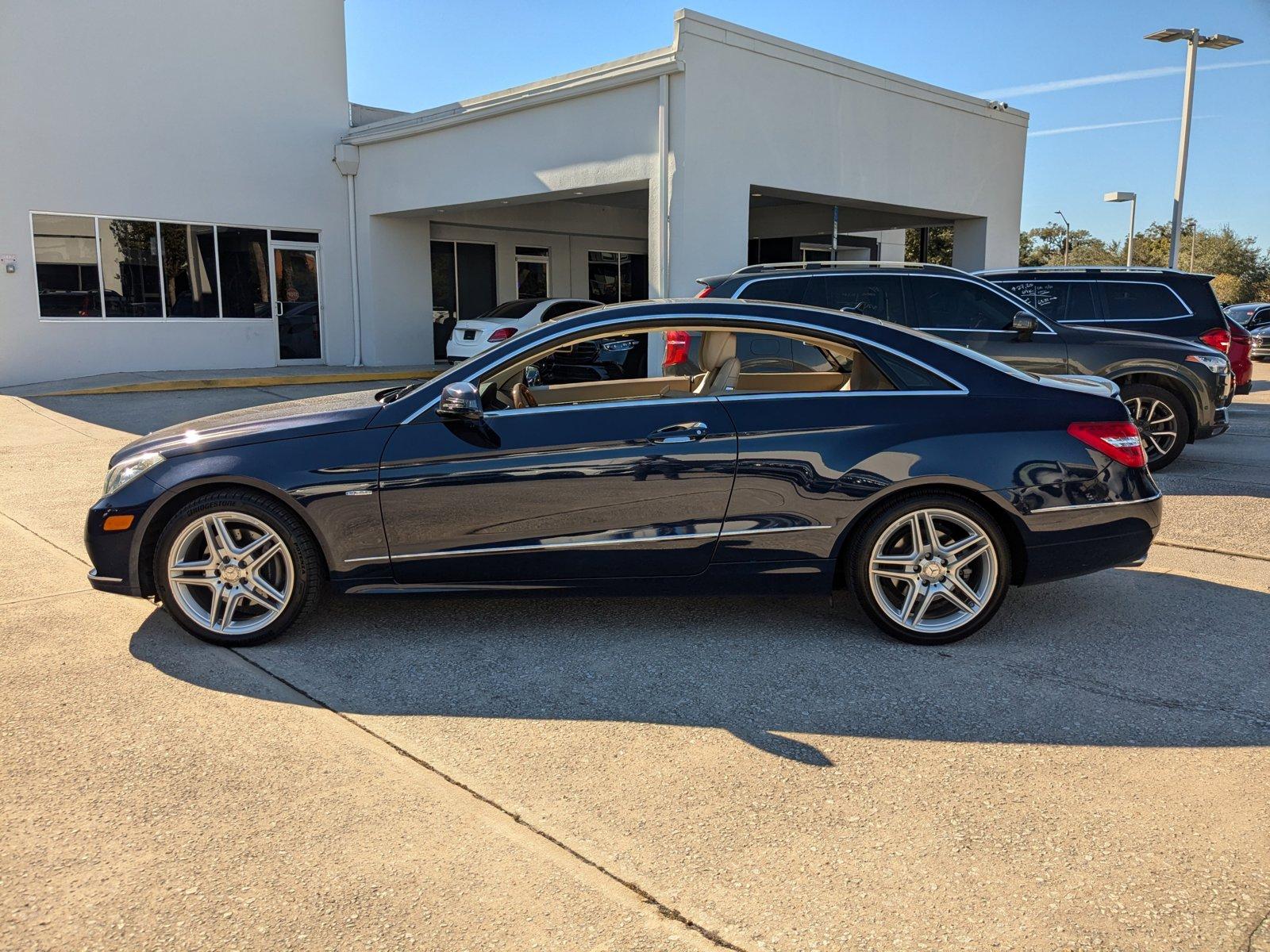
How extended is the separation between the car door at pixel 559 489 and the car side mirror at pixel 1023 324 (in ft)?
18.1

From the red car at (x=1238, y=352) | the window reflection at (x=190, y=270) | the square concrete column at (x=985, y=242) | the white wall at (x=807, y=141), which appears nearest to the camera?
the red car at (x=1238, y=352)

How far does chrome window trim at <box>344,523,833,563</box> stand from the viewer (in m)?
4.45

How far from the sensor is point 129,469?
459cm

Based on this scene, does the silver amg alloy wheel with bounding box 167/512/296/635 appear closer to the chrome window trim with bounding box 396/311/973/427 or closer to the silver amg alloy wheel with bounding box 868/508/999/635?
the chrome window trim with bounding box 396/311/973/427

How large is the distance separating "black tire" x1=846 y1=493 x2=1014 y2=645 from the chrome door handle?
34.3 inches

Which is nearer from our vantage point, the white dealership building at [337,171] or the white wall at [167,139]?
the white dealership building at [337,171]

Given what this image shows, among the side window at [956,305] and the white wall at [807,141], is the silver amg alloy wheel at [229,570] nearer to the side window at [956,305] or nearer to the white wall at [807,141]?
the side window at [956,305]

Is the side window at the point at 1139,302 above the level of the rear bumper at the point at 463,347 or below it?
above

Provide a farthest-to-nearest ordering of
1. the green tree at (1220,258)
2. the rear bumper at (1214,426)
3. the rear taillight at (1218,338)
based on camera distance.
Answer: the green tree at (1220,258) < the rear taillight at (1218,338) < the rear bumper at (1214,426)

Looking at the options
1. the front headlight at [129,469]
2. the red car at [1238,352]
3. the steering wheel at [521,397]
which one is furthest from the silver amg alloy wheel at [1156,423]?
the front headlight at [129,469]

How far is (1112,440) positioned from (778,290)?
A: 4548 millimetres

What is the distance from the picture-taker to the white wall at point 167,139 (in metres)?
16.3

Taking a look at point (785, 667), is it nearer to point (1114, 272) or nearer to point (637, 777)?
point (637, 777)

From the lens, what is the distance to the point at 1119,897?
2.71 meters
